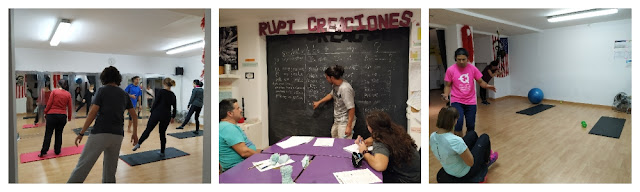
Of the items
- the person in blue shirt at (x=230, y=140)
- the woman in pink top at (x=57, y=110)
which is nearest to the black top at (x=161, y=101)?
the woman in pink top at (x=57, y=110)

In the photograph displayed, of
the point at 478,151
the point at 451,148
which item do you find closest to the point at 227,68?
the point at 451,148

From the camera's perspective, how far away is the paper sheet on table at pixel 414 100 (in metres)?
2.80

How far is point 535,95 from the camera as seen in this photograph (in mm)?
5559

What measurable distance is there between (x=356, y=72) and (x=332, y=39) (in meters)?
0.44

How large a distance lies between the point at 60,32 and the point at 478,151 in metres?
4.94

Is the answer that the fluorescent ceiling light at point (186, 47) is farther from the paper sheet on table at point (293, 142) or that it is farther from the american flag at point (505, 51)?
the american flag at point (505, 51)

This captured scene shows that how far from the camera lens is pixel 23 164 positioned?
3285mm

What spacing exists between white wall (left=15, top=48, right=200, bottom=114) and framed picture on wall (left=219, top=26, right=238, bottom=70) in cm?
120

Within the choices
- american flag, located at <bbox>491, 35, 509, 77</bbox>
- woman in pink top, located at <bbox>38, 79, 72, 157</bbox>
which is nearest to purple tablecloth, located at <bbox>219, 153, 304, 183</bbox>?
woman in pink top, located at <bbox>38, 79, 72, 157</bbox>

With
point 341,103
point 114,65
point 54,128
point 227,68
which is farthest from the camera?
point 114,65

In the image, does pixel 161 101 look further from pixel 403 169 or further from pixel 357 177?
pixel 403 169

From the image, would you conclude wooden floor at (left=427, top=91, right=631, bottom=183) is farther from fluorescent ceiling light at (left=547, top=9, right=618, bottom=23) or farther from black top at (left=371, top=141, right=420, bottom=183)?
fluorescent ceiling light at (left=547, top=9, right=618, bottom=23)
